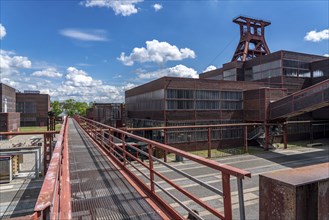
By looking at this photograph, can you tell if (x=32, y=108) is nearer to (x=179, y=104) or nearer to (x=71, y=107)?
(x=71, y=107)

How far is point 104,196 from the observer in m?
4.26

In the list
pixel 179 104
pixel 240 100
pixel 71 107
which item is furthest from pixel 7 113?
pixel 71 107

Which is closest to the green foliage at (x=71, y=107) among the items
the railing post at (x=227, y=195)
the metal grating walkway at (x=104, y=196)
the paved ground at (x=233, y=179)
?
the paved ground at (x=233, y=179)

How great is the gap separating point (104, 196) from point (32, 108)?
66959 mm

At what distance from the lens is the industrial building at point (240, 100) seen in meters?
21.7

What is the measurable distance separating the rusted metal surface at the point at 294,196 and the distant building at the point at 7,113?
146ft

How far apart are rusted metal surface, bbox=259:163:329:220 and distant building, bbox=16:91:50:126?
6744 cm

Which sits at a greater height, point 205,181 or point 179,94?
point 179,94

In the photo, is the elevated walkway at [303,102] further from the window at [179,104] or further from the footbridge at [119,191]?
the footbridge at [119,191]

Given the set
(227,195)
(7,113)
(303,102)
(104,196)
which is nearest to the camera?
(227,195)

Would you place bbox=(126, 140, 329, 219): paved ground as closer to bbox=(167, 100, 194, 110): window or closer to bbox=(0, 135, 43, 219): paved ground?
bbox=(0, 135, 43, 219): paved ground

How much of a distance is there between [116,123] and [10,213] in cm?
2673

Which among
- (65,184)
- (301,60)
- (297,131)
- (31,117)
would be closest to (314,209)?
(65,184)

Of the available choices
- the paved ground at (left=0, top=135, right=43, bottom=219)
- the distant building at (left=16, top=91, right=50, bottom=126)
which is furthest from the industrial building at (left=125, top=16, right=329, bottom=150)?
the distant building at (left=16, top=91, right=50, bottom=126)
